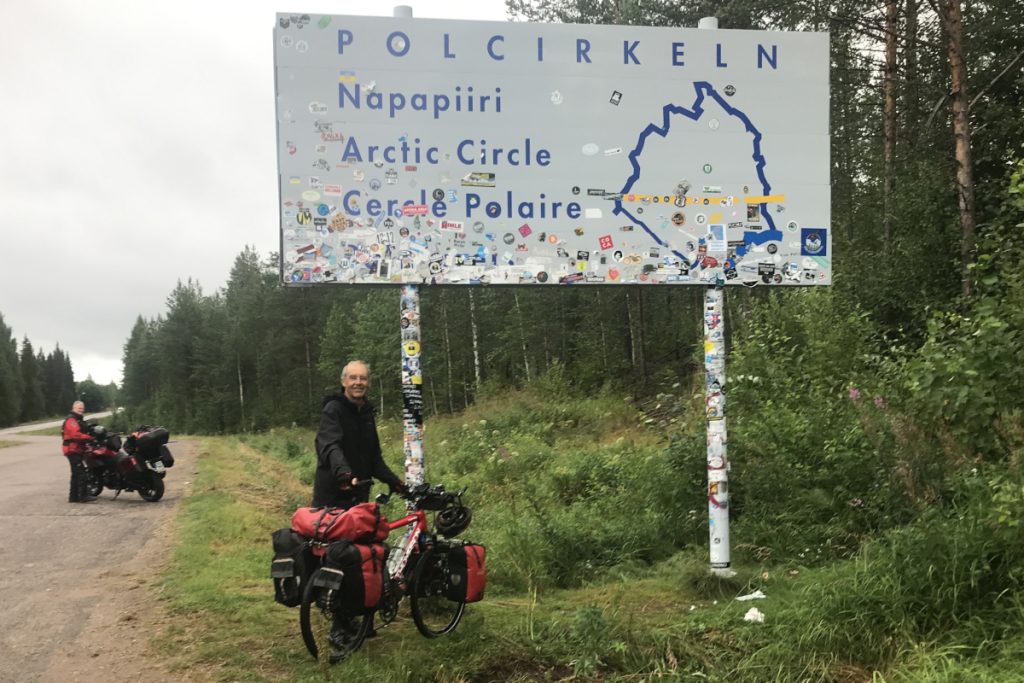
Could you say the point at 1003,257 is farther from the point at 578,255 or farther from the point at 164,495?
the point at 164,495

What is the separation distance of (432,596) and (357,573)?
2.76ft

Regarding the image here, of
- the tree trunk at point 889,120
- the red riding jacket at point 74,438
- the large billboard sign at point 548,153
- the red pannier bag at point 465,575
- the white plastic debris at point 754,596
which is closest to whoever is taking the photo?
the red pannier bag at point 465,575

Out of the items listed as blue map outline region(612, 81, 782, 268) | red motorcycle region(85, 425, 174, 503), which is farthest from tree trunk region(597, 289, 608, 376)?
blue map outline region(612, 81, 782, 268)

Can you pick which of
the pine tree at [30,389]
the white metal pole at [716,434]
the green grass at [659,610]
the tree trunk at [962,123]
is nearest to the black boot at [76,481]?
the green grass at [659,610]

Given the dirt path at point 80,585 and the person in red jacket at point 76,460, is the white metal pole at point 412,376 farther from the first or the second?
the person in red jacket at point 76,460

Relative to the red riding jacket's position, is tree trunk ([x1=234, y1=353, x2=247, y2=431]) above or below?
below

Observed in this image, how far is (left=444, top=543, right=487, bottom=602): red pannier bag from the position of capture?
4.73 m

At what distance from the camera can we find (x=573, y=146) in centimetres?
586

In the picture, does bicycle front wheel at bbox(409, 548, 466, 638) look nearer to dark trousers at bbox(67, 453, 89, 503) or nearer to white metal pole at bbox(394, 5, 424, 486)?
white metal pole at bbox(394, 5, 424, 486)

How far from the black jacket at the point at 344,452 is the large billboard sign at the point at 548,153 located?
3.81 feet

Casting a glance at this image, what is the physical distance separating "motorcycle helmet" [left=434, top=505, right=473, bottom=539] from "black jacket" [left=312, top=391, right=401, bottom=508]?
409mm

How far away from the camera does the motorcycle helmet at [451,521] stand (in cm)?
486

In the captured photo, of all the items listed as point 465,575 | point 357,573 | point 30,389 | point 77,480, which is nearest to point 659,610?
point 465,575

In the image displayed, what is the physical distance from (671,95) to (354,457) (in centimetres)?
411
